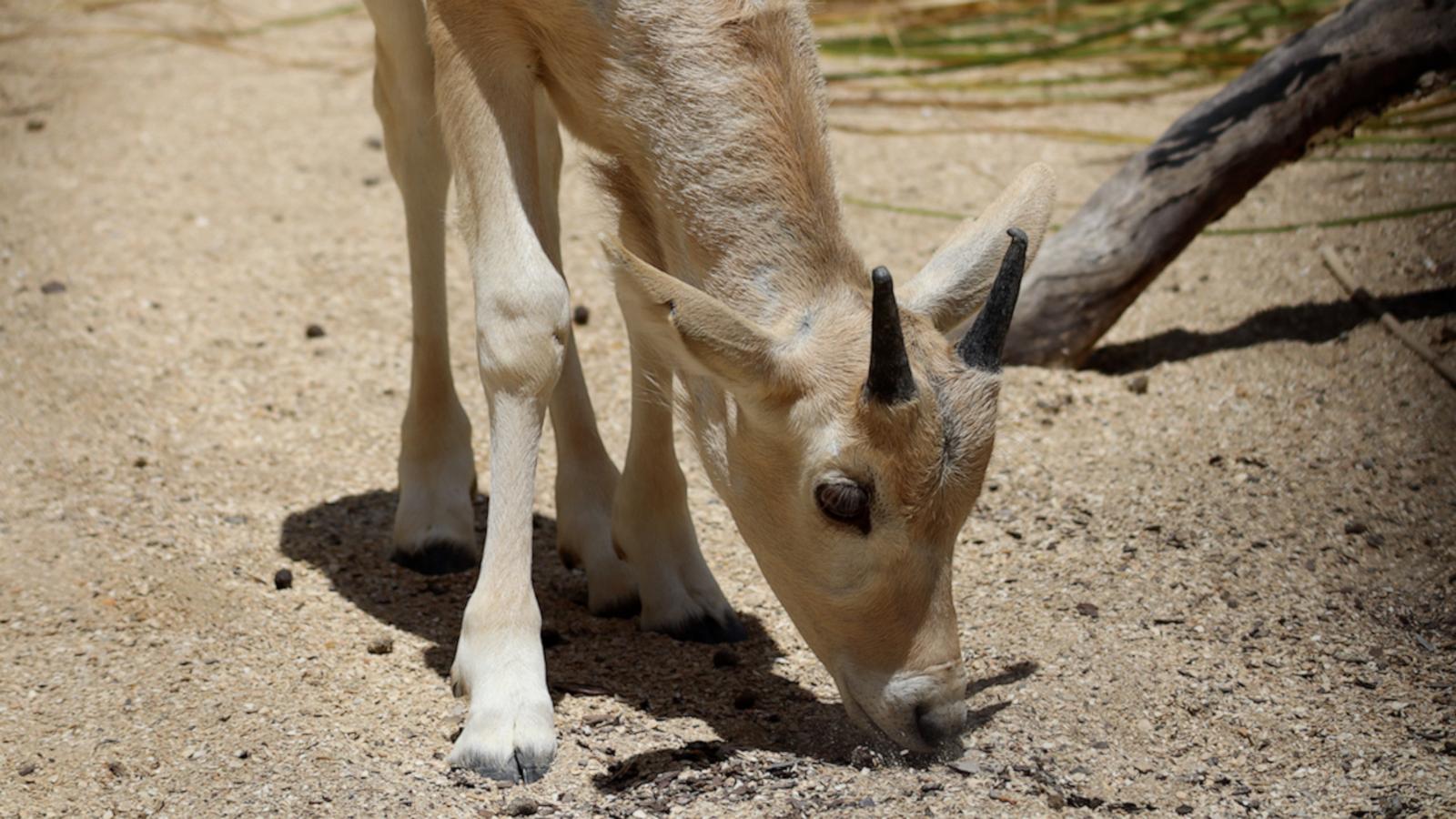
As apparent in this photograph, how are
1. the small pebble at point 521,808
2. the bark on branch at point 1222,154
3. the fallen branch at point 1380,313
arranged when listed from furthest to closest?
1. the bark on branch at point 1222,154
2. the fallen branch at point 1380,313
3. the small pebble at point 521,808

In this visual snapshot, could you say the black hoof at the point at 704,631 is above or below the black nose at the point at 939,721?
below

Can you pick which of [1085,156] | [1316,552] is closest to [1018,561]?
[1316,552]

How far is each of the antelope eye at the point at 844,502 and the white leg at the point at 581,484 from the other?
56.8 inches

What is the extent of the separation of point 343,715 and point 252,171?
5242mm

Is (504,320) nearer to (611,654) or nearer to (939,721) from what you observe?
(611,654)

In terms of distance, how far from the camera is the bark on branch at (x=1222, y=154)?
6230 mm

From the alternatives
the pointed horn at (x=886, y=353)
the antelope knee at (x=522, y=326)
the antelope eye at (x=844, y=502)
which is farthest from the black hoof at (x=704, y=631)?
the pointed horn at (x=886, y=353)

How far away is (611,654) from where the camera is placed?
462 centimetres

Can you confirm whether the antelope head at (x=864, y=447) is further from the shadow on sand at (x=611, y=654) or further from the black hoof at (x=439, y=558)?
the black hoof at (x=439, y=558)

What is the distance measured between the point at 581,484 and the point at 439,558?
1.77ft

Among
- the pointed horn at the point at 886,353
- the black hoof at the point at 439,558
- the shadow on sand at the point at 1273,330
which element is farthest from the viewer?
the shadow on sand at the point at 1273,330

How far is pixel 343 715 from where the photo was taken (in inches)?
161

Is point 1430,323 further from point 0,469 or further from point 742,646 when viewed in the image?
point 0,469

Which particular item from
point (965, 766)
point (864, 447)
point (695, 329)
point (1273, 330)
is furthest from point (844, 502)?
point (1273, 330)
